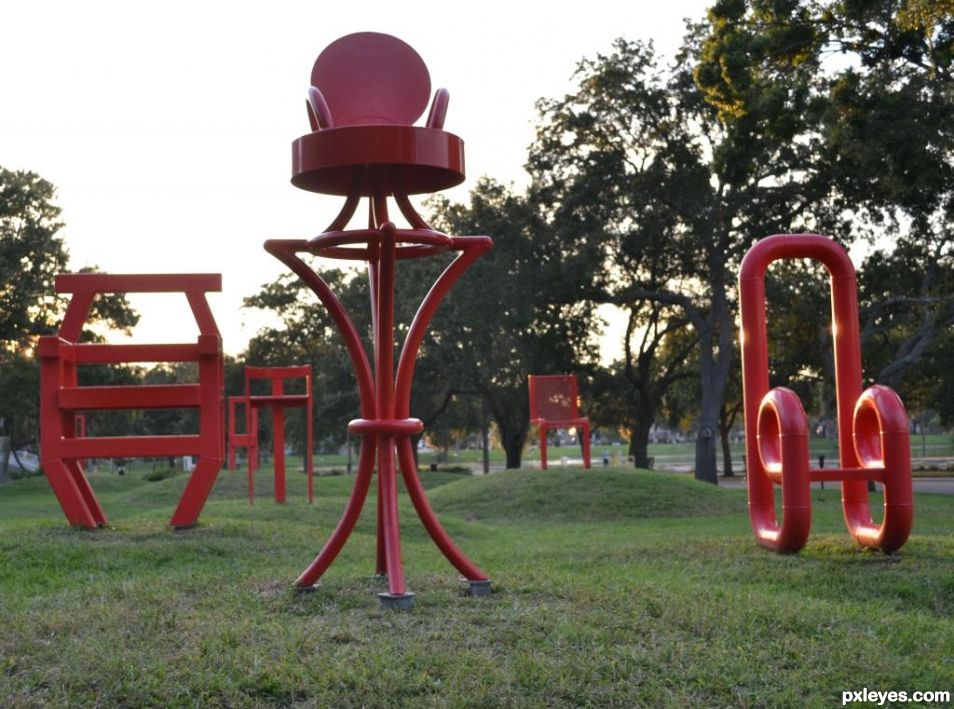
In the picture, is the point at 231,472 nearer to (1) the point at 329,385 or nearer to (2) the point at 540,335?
(2) the point at 540,335

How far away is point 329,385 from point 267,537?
25702mm

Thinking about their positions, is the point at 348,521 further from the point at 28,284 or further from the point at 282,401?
the point at 28,284

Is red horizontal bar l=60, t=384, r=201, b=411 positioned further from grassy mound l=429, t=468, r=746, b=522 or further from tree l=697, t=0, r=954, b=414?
tree l=697, t=0, r=954, b=414

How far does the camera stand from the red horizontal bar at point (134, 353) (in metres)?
12.1

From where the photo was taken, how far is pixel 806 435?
30.8 feet

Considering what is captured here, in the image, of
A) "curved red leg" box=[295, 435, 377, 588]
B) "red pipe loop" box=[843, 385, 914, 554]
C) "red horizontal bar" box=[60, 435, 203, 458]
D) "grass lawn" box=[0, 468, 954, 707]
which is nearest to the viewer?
"grass lawn" box=[0, 468, 954, 707]

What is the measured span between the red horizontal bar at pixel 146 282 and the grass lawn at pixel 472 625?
101 inches

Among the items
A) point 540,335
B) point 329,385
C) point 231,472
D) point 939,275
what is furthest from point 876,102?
point 329,385

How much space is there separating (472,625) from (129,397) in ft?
22.5

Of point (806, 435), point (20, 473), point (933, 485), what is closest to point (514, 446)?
point (933, 485)

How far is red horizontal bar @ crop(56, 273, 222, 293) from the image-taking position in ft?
40.4

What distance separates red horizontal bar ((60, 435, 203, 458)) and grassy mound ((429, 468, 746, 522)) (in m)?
7.06

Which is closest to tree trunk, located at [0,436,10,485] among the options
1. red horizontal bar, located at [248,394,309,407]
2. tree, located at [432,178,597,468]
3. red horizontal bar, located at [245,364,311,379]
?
tree, located at [432,178,597,468]

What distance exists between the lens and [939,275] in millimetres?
27453
